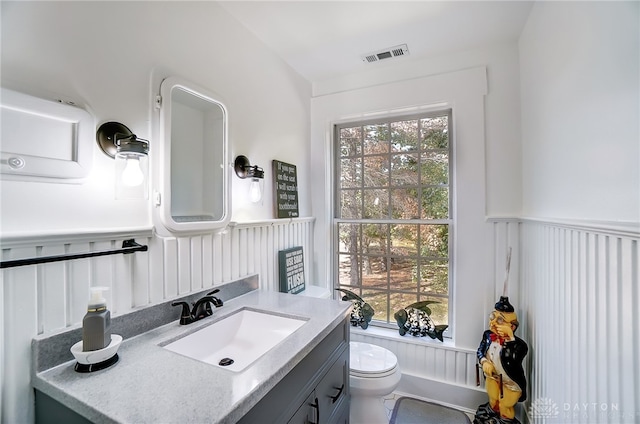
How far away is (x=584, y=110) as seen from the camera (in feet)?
3.33

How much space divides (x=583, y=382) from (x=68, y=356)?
1757 millimetres

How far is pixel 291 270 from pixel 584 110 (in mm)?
1730

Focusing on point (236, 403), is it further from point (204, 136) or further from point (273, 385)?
point (204, 136)

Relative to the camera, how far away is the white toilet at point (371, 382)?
1.54 metres

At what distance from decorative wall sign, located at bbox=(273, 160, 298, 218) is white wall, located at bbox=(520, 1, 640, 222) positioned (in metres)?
1.53

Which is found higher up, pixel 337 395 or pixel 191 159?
pixel 191 159

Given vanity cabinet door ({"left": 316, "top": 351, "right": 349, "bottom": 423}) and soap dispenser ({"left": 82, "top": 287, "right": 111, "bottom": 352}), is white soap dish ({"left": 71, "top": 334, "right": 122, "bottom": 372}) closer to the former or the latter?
soap dispenser ({"left": 82, "top": 287, "right": 111, "bottom": 352})

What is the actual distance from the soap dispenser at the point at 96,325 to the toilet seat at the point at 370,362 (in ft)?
4.13

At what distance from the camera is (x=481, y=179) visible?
1.86 meters

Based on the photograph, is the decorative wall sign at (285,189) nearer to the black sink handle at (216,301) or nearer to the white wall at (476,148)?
the black sink handle at (216,301)

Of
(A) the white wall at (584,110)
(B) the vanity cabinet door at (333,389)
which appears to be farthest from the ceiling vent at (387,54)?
(B) the vanity cabinet door at (333,389)

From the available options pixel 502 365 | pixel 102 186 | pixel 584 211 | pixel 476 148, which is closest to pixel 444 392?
pixel 502 365

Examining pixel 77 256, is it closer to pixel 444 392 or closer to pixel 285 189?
pixel 285 189

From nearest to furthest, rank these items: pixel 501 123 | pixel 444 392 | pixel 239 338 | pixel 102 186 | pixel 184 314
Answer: pixel 102 186 < pixel 184 314 < pixel 239 338 < pixel 501 123 < pixel 444 392
